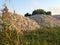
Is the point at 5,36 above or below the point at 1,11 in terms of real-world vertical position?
below

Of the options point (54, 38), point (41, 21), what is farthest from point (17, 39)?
point (41, 21)

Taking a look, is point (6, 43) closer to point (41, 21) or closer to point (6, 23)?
point (6, 23)

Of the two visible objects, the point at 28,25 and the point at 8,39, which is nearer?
the point at 8,39

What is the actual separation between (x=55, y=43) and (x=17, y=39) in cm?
403

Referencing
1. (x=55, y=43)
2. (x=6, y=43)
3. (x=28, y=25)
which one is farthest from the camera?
(x=28, y=25)

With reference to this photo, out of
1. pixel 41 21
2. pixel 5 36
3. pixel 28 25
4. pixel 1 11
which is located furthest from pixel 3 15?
pixel 41 21

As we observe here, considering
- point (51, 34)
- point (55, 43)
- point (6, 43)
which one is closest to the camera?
point (6, 43)

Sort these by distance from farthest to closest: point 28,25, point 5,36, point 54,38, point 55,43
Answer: point 28,25
point 54,38
point 55,43
point 5,36

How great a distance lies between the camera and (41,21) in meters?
18.6

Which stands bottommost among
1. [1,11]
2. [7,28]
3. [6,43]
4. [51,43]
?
[51,43]

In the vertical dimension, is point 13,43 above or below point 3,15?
below

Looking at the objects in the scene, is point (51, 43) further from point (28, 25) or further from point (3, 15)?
point (28, 25)

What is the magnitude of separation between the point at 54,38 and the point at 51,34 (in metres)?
1.08

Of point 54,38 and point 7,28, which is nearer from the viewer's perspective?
point 7,28
